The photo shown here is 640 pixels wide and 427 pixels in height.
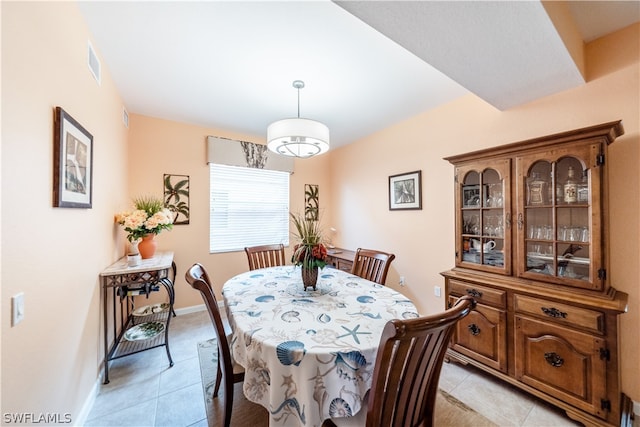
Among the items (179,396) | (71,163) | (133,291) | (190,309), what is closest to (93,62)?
(71,163)

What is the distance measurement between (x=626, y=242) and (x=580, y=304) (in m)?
0.59

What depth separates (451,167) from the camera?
2635mm

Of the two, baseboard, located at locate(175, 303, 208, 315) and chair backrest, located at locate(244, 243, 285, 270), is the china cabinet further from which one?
baseboard, located at locate(175, 303, 208, 315)

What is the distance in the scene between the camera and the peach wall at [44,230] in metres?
0.95

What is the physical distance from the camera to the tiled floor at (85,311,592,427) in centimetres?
159

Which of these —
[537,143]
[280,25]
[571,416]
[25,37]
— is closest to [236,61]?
[280,25]

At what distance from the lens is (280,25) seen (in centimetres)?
161

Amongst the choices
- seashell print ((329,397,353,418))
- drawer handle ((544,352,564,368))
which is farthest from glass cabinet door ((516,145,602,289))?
seashell print ((329,397,353,418))

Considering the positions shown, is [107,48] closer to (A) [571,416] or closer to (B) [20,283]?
(B) [20,283]

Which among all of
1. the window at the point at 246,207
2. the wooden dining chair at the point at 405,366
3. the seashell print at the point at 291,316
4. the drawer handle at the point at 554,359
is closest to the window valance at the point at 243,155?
the window at the point at 246,207

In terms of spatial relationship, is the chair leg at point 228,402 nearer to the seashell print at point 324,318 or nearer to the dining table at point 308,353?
the dining table at point 308,353

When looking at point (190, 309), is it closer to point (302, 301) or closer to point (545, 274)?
point (302, 301)

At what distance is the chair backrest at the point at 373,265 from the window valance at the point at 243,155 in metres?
2.24

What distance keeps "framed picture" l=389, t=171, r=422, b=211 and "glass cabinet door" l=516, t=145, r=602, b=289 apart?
1.16m
